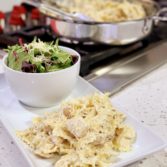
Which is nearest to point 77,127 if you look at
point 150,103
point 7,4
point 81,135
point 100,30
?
point 81,135

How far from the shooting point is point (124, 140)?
528 mm

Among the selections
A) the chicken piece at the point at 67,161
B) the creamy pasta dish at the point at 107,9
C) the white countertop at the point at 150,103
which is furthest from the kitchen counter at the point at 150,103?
the creamy pasta dish at the point at 107,9

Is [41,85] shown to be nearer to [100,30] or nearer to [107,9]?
[100,30]

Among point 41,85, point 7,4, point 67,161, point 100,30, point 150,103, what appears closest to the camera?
point 67,161

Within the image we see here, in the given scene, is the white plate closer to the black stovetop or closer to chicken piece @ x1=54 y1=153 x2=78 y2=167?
chicken piece @ x1=54 y1=153 x2=78 y2=167

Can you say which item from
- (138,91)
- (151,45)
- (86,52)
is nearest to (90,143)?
(138,91)

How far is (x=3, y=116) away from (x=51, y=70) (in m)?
0.12

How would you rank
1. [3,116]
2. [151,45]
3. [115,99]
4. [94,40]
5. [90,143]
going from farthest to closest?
[151,45]
[94,40]
[115,99]
[3,116]
[90,143]

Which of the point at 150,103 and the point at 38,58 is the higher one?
the point at 38,58

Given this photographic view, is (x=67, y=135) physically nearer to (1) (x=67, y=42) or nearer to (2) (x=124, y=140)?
(2) (x=124, y=140)

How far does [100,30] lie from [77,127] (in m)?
0.41

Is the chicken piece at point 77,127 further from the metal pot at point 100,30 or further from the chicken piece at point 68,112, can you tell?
the metal pot at point 100,30

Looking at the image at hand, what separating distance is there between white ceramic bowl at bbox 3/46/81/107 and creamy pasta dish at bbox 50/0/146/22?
39 centimetres

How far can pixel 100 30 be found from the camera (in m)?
0.85
